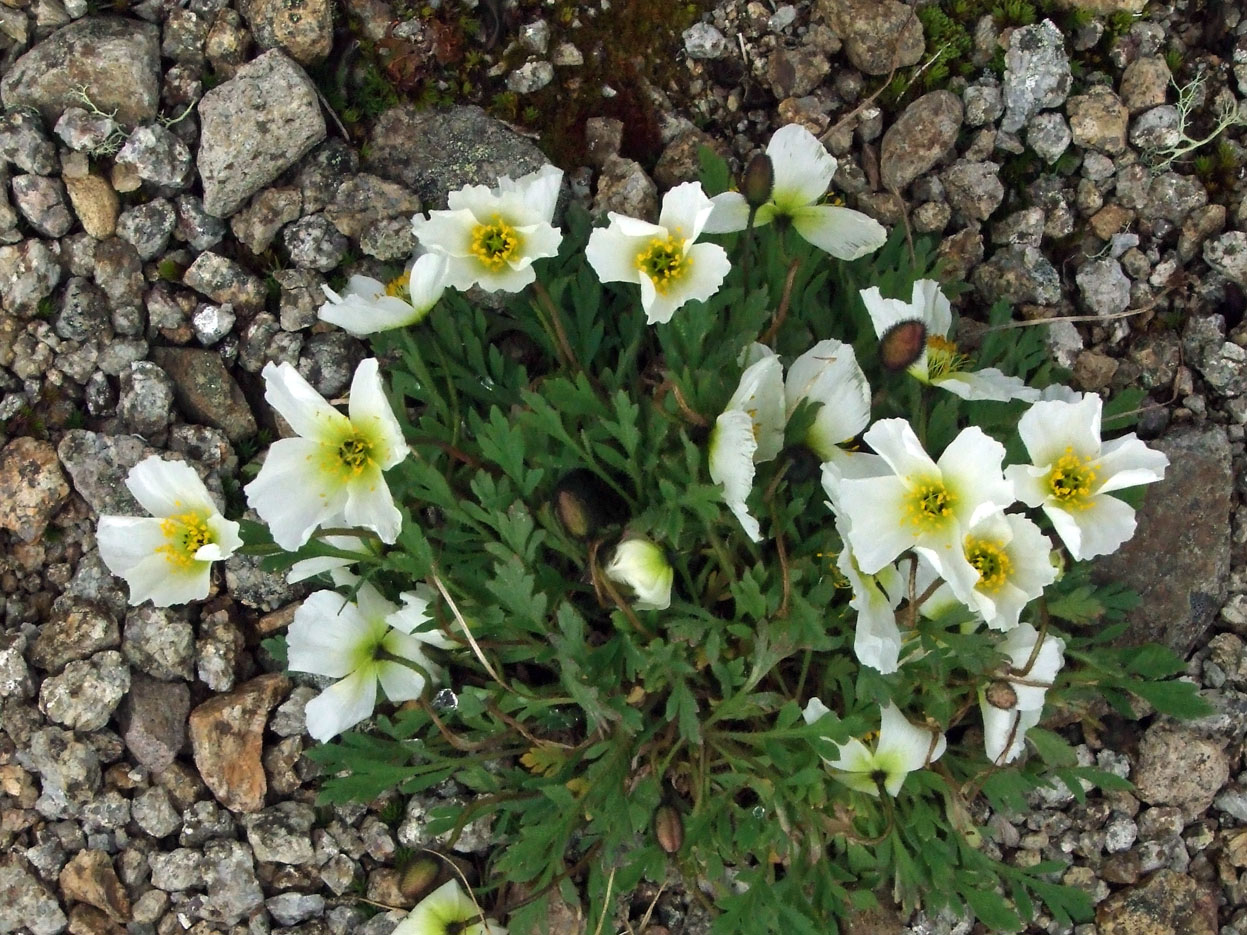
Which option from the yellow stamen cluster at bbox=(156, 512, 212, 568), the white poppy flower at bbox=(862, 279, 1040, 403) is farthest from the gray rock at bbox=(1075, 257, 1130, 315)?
the yellow stamen cluster at bbox=(156, 512, 212, 568)

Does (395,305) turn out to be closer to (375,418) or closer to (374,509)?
(375,418)

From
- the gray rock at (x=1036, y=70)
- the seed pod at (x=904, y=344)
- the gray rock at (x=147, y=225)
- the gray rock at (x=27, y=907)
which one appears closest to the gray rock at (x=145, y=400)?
the gray rock at (x=147, y=225)

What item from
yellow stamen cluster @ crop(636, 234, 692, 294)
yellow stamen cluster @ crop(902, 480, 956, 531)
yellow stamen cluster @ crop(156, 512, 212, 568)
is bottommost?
yellow stamen cluster @ crop(156, 512, 212, 568)

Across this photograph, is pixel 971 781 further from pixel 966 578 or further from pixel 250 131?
pixel 250 131

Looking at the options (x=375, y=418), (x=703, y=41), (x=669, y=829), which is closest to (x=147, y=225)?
(x=375, y=418)

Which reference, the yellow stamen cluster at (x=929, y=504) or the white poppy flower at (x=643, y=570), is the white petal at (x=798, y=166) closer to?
the yellow stamen cluster at (x=929, y=504)

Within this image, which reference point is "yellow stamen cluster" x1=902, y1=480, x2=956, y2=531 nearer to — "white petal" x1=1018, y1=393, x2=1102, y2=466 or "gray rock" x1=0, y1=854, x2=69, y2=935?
"white petal" x1=1018, y1=393, x2=1102, y2=466

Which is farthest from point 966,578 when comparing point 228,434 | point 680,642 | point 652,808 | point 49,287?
point 49,287
